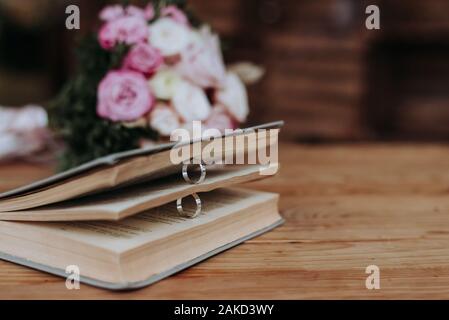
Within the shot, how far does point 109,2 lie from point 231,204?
2.47 metres

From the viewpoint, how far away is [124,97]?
2.90 feet

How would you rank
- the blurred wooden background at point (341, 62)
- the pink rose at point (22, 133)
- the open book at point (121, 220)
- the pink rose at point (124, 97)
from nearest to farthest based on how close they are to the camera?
the open book at point (121, 220) → the pink rose at point (124, 97) → the pink rose at point (22, 133) → the blurred wooden background at point (341, 62)

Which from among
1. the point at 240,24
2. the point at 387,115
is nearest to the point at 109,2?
the point at 240,24

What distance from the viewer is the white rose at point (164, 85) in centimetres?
90

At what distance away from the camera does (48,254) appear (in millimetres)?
544

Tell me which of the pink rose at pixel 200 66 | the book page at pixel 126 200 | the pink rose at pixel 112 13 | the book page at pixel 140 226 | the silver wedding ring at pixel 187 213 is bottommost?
the book page at pixel 140 226

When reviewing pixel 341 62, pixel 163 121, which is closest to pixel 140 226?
pixel 163 121

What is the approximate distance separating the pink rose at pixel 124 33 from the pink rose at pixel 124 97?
0.06 metres

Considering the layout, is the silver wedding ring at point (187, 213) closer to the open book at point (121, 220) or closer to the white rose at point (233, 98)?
the open book at point (121, 220)

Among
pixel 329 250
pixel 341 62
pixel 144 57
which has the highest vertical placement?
pixel 341 62

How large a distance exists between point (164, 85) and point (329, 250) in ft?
1.36

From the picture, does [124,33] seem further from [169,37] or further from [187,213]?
[187,213]

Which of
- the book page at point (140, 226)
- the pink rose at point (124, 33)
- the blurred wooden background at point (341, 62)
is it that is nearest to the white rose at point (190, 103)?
the pink rose at point (124, 33)

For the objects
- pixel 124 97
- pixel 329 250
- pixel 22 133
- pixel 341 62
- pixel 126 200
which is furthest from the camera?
pixel 341 62
